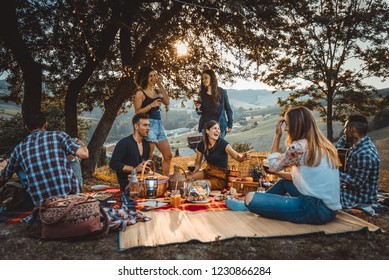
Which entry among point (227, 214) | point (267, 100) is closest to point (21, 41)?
point (227, 214)

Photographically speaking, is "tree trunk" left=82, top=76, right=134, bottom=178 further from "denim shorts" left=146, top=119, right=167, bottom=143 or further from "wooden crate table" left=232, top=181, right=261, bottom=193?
"wooden crate table" left=232, top=181, right=261, bottom=193

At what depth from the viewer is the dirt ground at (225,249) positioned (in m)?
2.96

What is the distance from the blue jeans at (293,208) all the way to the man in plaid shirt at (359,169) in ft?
2.79

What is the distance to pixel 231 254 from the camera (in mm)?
2992

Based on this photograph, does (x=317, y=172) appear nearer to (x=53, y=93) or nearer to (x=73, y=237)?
(x=73, y=237)

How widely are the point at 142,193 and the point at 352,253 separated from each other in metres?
3.15

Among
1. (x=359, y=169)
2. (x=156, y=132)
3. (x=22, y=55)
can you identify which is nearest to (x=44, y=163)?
(x=156, y=132)

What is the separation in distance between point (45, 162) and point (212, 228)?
2181 millimetres

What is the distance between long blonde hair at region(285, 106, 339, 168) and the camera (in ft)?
A: 11.4

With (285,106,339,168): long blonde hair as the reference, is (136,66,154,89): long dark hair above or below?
above

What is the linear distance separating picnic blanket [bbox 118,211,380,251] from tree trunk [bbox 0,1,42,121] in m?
4.59

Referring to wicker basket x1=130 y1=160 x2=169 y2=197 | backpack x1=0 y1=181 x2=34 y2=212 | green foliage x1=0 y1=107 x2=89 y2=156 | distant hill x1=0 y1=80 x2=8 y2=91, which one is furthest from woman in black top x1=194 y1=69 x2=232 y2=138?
distant hill x1=0 y1=80 x2=8 y2=91

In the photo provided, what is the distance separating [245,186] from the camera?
5508 mm

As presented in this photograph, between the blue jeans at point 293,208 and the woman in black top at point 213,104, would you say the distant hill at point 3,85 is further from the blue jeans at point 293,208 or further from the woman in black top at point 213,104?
the blue jeans at point 293,208
